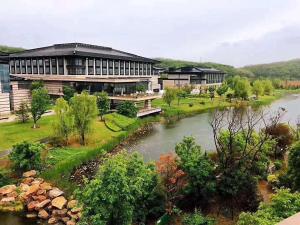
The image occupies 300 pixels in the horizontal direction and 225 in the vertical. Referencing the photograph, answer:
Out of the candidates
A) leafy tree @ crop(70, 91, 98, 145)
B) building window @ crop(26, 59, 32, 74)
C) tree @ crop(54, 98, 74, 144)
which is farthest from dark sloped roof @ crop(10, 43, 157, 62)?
tree @ crop(54, 98, 74, 144)

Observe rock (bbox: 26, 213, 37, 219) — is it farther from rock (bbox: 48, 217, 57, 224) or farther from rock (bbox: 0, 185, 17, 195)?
rock (bbox: 0, 185, 17, 195)

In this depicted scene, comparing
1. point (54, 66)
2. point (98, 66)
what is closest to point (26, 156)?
point (54, 66)

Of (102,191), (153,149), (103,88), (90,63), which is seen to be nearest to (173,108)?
(103,88)

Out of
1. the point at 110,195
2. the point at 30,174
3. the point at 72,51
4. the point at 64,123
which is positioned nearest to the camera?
the point at 110,195

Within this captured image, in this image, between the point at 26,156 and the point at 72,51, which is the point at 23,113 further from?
the point at 72,51

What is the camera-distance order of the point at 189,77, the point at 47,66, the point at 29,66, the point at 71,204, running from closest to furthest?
the point at 71,204
the point at 47,66
the point at 29,66
the point at 189,77

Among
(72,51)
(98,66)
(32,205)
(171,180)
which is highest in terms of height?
(72,51)

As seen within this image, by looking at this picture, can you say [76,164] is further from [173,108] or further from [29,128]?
[173,108]
